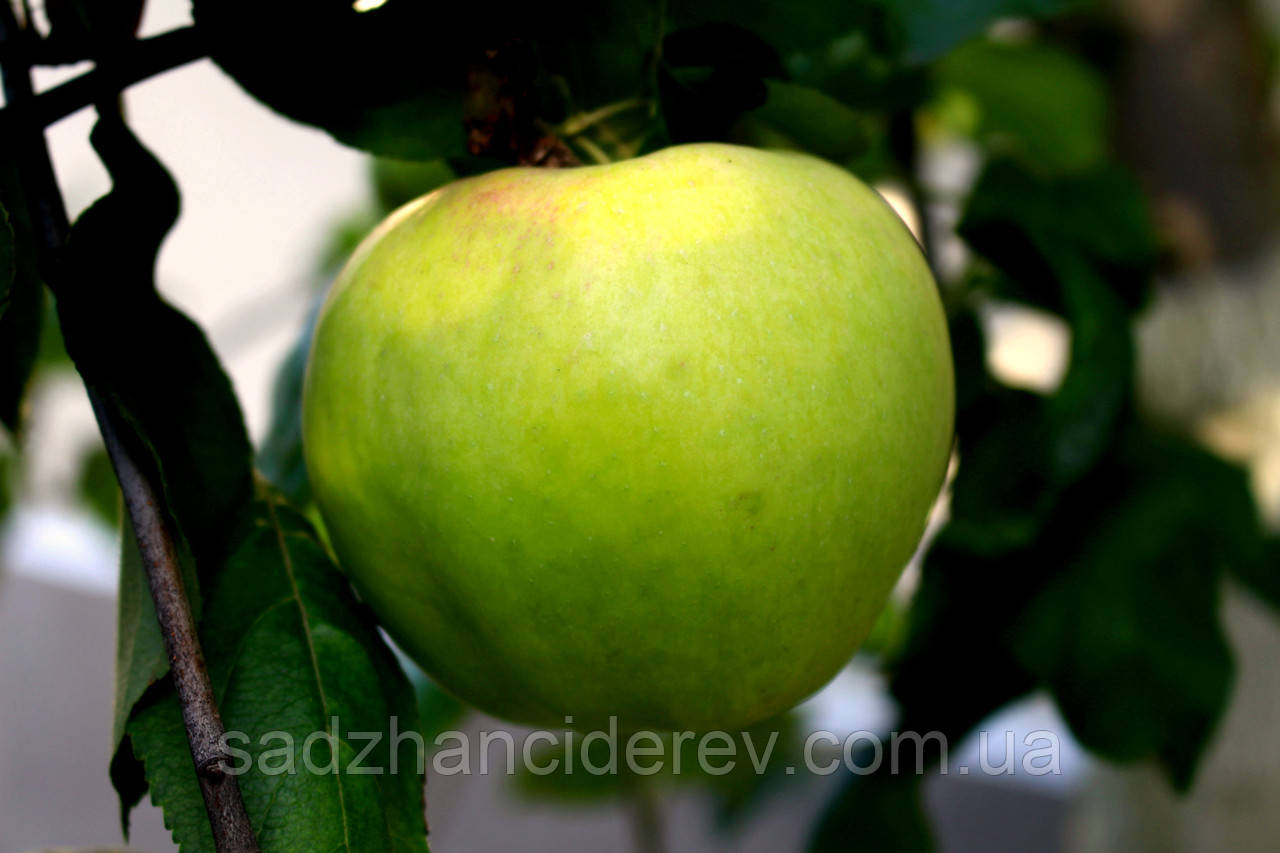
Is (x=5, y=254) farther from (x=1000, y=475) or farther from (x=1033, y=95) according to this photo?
(x=1033, y=95)

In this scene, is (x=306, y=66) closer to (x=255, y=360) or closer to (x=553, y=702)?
(x=553, y=702)

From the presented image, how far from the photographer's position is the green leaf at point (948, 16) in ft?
1.48

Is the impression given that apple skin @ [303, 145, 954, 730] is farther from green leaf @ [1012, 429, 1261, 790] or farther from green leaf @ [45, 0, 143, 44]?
green leaf @ [1012, 429, 1261, 790]

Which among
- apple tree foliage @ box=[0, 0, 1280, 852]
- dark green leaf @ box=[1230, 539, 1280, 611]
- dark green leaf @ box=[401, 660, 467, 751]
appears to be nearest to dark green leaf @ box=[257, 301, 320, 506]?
apple tree foliage @ box=[0, 0, 1280, 852]

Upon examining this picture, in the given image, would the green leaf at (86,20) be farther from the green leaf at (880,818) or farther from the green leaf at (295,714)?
the green leaf at (880,818)

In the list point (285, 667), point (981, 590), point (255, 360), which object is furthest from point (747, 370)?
point (255, 360)

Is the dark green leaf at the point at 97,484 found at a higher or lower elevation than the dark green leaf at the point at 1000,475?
lower

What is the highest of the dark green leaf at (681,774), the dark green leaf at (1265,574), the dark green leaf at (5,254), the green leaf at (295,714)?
the dark green leaf at (5,254)

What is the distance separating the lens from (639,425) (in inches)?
9.5

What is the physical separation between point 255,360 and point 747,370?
76.0 inches

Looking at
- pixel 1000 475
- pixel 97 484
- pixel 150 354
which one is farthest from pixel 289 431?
pixel 97 484

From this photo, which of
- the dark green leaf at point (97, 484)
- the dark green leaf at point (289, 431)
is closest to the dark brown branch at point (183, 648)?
the dark green leaf at point (289, 431)

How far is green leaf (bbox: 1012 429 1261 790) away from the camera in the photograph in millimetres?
485

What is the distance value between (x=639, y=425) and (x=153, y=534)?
0.11 m
